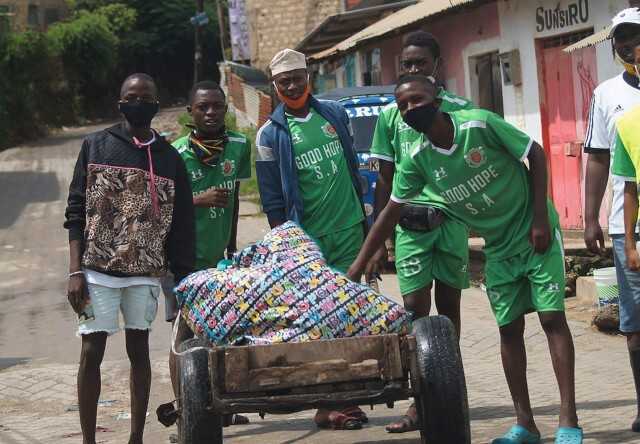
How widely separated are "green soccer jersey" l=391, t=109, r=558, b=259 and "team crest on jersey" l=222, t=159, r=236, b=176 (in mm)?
1430

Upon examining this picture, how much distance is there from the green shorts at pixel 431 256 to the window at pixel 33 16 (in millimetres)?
52595

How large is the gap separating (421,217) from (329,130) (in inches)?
32.5

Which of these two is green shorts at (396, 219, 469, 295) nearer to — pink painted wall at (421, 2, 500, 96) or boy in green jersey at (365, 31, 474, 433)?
boy in green jersey at (365, 31, 474, 433)

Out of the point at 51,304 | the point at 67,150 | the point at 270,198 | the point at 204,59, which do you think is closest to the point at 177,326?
the point at 270,198

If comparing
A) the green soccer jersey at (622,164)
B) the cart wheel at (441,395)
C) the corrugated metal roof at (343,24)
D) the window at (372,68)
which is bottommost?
the cart wheel at (441,395)

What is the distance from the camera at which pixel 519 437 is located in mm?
5895

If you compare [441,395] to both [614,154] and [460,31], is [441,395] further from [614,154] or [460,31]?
[460,31]

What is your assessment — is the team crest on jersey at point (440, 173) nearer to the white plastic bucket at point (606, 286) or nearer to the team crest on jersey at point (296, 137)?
the team crest on jersey at point (296, 137)

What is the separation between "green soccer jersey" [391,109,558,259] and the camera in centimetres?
581

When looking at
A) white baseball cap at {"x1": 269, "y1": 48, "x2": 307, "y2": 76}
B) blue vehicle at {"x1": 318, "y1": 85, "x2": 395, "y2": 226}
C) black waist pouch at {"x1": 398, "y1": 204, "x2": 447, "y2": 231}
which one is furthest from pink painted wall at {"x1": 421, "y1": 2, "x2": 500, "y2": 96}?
black waist pouch at {"x1": 398, "y1": 204, "x2": 447, "y2": 231}

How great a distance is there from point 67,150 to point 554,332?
33.7 metres

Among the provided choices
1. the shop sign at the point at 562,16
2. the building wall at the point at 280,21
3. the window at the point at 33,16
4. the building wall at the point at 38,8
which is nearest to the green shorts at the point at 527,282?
the shop sign at the point at 562,16

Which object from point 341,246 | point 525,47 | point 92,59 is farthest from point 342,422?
point 92,59

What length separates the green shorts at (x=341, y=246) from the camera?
696 centimetres
